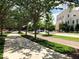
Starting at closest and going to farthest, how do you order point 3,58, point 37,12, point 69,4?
point 3,58, point 69,4, point 37,12

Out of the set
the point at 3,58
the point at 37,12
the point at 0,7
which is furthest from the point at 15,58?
the point at 37,12

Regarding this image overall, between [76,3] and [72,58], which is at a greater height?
[76,3]

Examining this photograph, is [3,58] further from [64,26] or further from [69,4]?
[64,26]

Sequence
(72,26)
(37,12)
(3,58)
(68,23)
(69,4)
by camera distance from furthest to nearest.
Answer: (68,23) → (72,26) → (37,12) → (69,4) → (3,58)

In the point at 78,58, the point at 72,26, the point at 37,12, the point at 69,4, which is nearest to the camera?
the point at 78,58

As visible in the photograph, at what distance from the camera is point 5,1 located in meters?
15.8

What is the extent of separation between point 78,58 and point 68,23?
288 ft

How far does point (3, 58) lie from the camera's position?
439 inches

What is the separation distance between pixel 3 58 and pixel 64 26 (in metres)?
84.4

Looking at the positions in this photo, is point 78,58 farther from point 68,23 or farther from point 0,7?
point 68,23

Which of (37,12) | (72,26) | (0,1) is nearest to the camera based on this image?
(0,1)

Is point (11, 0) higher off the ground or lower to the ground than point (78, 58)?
higher

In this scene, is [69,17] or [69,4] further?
[69,17]

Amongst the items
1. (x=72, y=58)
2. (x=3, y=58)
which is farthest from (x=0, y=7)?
(x=72, y=58)
